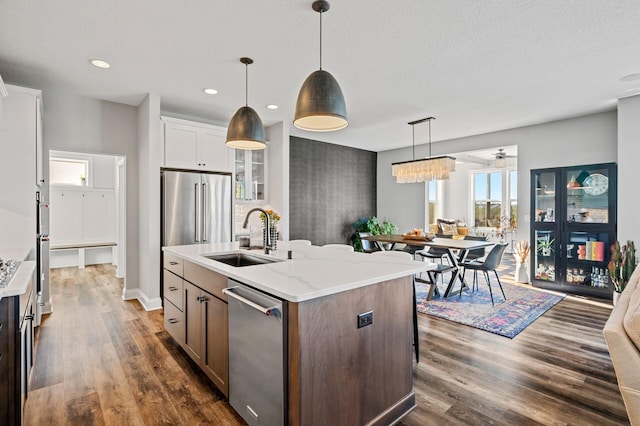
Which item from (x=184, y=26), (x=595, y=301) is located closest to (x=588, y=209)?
(x=595, y=301)

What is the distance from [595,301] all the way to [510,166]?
5070 mm

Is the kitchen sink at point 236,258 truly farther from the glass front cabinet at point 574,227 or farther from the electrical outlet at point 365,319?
the glass front cabinet at point 574,227

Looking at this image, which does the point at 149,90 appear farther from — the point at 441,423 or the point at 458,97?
the point at 441,423

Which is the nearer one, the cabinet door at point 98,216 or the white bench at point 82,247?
the white bench at point 82,247

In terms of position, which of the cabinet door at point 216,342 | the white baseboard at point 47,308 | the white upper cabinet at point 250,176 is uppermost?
the white upper cabinet at point 250,176

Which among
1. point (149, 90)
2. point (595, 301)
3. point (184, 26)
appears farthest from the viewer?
point (595, 301)

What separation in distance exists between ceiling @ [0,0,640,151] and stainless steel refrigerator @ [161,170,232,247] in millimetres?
1026

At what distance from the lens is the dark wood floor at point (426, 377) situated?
2.02 m

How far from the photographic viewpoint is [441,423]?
1938 mm

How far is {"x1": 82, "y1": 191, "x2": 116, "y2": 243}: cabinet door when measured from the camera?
6.89m

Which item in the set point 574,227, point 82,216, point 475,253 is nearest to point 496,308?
point 475,253

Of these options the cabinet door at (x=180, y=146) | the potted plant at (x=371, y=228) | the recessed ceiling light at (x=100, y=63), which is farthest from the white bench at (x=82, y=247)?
the potted plant at (x=371, y=228)

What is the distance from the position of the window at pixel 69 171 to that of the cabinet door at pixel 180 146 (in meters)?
3.84

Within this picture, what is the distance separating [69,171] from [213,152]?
165 inches
